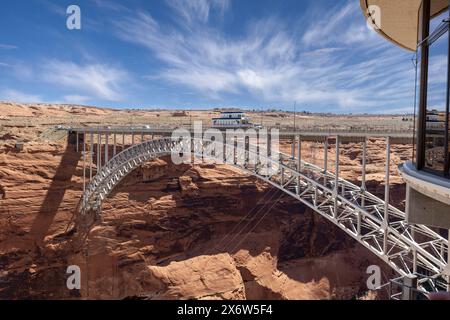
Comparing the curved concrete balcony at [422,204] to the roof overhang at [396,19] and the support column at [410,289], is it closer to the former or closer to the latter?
the support column at [410,289]

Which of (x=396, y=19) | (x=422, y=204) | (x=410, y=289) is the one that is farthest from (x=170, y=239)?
(x=410, y=289)

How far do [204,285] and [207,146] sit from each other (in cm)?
962

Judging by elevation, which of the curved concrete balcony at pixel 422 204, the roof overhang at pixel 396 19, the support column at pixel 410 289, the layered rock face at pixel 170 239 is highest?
the roof overhang at pixel 396 19

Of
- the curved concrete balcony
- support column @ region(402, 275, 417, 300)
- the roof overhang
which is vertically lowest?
support column @ region(402, 275, 417, 300)

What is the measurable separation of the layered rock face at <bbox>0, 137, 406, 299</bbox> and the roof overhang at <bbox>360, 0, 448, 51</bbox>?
1681 centimetres

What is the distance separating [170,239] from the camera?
70.0 ft

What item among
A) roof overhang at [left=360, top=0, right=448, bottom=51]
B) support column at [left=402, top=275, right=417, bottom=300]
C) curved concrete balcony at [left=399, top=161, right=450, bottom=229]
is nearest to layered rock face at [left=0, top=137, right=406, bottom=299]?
roof overhang at [left=360, top=0, right=448, bottom=51]

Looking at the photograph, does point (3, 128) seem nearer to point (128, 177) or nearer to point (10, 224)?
point (10, 224)

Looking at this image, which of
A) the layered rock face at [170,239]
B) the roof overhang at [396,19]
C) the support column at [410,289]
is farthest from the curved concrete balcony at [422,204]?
the layered rock face at [170,239]

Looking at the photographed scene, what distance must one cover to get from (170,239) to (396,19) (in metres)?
19.5

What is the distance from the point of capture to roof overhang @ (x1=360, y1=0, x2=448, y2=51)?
16.1 ft

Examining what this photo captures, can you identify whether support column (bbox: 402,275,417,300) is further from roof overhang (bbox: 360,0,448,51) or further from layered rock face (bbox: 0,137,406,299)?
layered rock face (bbox: 0,137,406,299)

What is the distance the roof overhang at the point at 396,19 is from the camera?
4905mm

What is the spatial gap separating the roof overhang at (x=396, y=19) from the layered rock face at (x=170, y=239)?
16812mm
